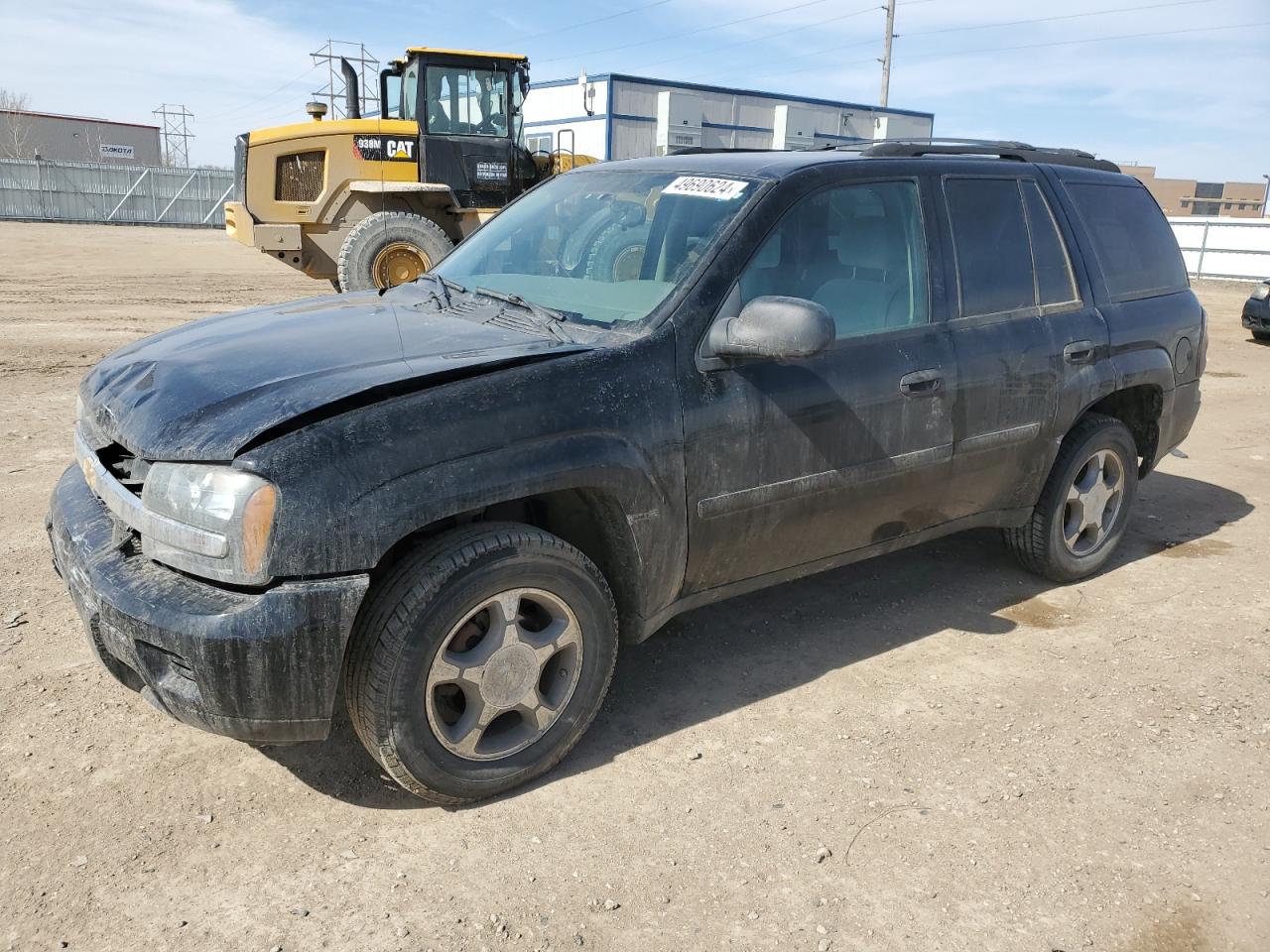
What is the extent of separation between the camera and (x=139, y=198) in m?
37.4

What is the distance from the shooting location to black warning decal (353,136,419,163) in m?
12.6

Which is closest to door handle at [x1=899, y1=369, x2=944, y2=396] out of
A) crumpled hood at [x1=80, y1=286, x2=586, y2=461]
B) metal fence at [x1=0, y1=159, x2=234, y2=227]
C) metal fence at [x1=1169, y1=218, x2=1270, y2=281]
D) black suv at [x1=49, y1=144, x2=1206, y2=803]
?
black suv at [x1=49, y1=144, x2=1206, y2=803]

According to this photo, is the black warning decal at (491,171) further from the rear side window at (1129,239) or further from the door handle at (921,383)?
the door handle at (921,383)

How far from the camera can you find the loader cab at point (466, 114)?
41.5 ft

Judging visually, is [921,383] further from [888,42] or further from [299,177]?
[888,42]

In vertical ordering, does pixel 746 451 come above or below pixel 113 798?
above

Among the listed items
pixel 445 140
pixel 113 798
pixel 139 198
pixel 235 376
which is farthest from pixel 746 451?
pixel 139 198

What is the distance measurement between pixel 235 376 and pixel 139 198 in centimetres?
3978

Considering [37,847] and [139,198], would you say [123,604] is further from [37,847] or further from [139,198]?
[139,198]

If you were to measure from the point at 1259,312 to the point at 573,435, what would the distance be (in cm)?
1430

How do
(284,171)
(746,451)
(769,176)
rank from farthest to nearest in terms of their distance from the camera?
(284,171), (769,176), (746,451)

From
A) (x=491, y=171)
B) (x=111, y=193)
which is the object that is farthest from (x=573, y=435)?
(x=111, y=193)

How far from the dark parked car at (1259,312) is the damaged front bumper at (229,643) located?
14.9m

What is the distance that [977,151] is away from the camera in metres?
4.43
